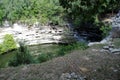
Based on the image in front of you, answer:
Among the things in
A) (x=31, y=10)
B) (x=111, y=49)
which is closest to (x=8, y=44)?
(x=31, y=10)

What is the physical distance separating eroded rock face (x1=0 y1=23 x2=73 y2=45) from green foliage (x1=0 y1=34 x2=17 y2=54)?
1.77 meters

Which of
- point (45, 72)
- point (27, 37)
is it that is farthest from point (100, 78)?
point (27, 37)

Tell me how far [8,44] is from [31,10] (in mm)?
6344

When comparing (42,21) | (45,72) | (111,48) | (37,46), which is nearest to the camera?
(45,72)

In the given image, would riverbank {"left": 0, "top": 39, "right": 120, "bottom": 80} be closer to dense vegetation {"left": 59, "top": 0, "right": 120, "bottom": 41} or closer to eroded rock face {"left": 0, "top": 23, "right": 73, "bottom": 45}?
dense vegetation {"left": 59, "top": 0, "right": 120, "bottom": 41}

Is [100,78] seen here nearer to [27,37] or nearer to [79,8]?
[79,8]

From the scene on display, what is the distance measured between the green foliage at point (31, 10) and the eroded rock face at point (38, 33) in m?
0.96

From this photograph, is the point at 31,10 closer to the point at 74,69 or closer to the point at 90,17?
the point at 90,17

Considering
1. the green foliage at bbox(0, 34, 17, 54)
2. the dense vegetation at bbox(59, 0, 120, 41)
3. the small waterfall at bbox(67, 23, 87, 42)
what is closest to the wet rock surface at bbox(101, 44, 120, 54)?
the dense vegetation at bbox(59, 0, 120, 41)

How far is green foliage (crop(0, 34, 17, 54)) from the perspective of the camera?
25.6m

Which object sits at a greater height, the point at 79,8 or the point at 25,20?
the point at 79,8

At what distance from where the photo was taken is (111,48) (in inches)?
373

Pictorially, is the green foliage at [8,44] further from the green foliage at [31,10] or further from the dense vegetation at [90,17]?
the dense vegetation at [90,17]

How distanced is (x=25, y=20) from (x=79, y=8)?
343 inches
